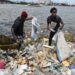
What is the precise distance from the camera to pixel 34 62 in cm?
1064

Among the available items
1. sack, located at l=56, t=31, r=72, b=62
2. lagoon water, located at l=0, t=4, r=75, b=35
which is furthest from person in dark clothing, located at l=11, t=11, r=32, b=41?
lagoon water, located at l=0, t=4, r=75, b=35

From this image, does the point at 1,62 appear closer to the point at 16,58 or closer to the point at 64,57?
the point at 16,58

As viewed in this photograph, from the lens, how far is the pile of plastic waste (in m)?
10.1

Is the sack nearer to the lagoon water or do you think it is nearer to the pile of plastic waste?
the pile of plastic waste

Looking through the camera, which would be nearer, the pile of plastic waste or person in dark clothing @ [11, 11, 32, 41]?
the pile of plastic waste

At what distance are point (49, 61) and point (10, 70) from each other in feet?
4.29

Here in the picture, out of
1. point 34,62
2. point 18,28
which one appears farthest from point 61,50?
point 18,28

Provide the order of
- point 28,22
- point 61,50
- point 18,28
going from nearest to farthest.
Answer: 1. point 61,50
2. point 18,28
3. point 28,22

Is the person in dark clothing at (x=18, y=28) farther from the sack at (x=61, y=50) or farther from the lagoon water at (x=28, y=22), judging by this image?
the lagoon water at (x=28, y=22)

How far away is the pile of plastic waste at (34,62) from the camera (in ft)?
33.0

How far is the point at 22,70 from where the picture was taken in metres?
9.95

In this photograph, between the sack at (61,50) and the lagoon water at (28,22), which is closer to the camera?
the sack at (61,50)

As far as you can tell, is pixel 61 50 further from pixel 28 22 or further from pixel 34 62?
pixel 28 22

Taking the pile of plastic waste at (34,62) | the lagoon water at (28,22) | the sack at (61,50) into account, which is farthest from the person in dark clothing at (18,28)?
the lagoon water at (28,22)
